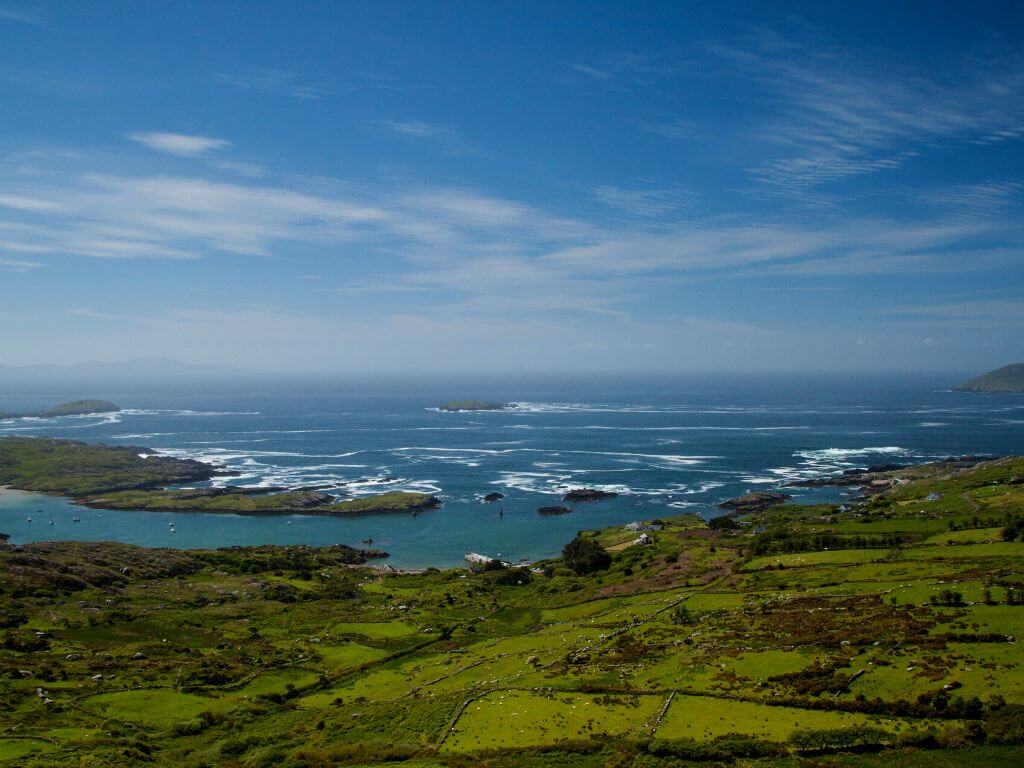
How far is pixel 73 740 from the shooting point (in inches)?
1182

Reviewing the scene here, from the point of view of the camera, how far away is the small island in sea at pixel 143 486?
12506cm

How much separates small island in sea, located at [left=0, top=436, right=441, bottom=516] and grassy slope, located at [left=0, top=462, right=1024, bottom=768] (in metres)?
52.5

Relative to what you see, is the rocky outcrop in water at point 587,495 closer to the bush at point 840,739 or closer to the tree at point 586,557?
the tree at point 586,557

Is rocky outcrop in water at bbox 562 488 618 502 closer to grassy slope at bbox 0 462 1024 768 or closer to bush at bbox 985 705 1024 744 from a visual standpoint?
grassy slope at bbox 0 462 1024 768

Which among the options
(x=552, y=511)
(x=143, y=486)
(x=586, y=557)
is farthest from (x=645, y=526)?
(x=143, y=486)

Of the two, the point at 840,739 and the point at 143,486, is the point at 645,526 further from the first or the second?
the point at 143,486

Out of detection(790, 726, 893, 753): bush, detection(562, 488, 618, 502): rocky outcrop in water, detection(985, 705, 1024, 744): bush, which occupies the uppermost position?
detection(985, 705, 1024, 744): bush

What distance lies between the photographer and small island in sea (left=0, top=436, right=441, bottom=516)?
410ft

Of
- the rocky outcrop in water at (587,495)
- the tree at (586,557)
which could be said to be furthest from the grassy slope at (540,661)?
the rocky outcrop in water at (587,495)

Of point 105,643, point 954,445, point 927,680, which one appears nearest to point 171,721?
point 105,643

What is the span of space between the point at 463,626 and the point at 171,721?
24653 millimetres

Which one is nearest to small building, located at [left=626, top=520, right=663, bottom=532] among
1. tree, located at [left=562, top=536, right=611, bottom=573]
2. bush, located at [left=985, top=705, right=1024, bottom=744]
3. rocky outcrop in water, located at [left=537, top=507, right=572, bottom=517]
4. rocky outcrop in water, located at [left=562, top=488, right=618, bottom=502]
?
tree, located at [left=562, top=536, right=611, bottom=573]

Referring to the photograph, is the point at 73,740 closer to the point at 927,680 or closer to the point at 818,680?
the point at 818,680

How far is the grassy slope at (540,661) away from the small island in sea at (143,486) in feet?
172
